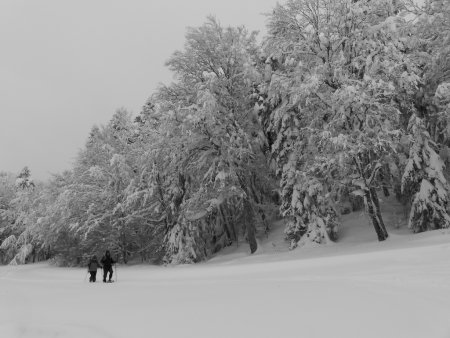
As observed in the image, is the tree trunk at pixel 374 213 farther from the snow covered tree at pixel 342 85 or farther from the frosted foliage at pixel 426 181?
the frosted foliage at pixel 426 181

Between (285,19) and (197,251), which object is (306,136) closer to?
(285,19)

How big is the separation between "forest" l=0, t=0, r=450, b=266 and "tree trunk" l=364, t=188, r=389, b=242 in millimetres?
90

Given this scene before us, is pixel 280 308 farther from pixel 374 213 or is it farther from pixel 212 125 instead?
pixel 212 125

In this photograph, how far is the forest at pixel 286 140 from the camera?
66.3 ft

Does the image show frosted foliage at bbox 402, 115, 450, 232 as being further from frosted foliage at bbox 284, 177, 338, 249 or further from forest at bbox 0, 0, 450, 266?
frosted foliage at bbox 284, 177, 338, 249

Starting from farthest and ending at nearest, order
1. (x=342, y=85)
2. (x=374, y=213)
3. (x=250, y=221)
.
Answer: (x=250, y=221)
(x=374, y=213)
(x=342, y=85)

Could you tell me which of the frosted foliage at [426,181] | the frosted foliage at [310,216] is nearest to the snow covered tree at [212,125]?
the frosted foliage at [310,216]

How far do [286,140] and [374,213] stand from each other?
709cm

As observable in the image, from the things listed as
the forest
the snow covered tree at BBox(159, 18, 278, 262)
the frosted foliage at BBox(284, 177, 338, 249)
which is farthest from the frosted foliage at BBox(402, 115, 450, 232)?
the snow covered tree at BBox(159, 18, 278, 262)

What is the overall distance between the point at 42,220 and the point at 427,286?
→ 33.1m

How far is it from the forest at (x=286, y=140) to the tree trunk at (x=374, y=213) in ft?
0.29

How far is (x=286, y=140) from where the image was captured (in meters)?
26.2

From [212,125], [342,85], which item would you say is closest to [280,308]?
[342,85]

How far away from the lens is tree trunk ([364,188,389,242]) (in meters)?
21.3
